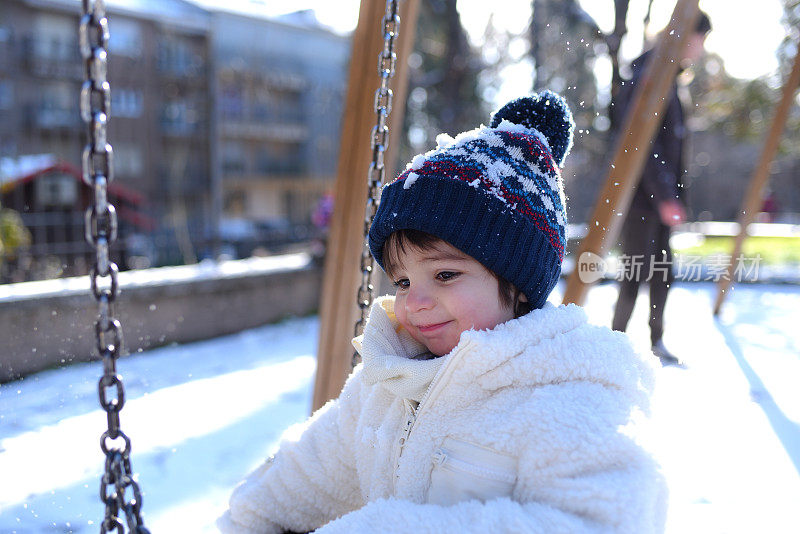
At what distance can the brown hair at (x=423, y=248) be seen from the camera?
0.87 meters

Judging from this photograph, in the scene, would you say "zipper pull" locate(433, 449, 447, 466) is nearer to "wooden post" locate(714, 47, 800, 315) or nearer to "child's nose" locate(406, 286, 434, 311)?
"child's nose" locate(406, 286, 434, 311)

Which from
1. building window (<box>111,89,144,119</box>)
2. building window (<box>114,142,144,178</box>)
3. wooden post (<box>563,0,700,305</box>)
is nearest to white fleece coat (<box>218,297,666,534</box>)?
wooden post (<box>563,0,700,305</box>)

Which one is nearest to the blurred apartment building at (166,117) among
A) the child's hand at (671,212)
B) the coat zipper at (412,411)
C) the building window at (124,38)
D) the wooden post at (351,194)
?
the building window at (124,38)

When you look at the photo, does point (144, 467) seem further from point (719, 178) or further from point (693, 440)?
point (719, 178)

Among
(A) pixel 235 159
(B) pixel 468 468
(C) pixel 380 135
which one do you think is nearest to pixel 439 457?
(B) pixel 468 468

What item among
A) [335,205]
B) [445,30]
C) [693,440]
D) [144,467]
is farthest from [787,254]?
[144,467]

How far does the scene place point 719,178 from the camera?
15.3ft

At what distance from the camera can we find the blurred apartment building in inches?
147

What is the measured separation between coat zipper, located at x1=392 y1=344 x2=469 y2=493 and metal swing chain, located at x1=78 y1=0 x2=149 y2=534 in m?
0.31

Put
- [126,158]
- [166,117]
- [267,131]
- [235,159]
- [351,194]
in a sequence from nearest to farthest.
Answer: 1. [351,194]
2. [166,117]
3. [126,158]
4. [235,159]
5. [267,131]

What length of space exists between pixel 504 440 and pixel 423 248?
283 mm

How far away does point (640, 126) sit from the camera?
1445 millimetres

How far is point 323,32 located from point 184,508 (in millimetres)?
6896

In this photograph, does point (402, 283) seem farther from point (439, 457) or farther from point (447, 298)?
point (439, 457)
